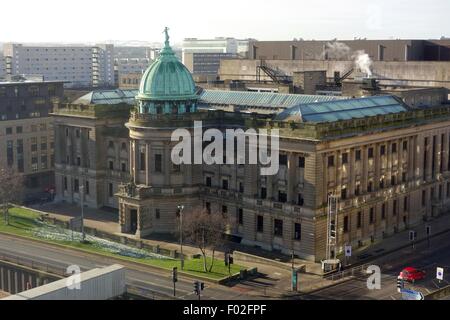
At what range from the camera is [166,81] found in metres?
107

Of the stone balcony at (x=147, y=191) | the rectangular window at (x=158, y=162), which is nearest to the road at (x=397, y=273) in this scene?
the stone balcony at (x=147, y=191)

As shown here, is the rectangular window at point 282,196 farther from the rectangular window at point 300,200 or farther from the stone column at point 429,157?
the stone column at point 429,157

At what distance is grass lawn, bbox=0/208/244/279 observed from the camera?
88.6 m

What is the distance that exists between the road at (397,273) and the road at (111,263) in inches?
403

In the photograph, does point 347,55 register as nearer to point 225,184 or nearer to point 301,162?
point 225,184

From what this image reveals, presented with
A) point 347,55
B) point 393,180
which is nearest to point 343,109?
point 393,180

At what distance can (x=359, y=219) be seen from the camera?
101 meters

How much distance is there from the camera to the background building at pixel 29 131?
486ft

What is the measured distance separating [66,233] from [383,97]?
A: 5281 cm

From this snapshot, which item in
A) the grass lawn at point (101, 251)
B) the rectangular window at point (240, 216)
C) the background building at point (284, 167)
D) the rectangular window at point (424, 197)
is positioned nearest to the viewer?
the grass lawn at point (101, 251)

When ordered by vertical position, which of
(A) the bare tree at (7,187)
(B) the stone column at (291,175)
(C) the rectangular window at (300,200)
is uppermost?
(B) the stone column at (291,175)
